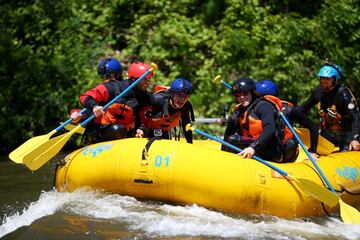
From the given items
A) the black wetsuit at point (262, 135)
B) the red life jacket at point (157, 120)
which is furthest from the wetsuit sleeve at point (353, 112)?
the red life jacket at point (157, 120)

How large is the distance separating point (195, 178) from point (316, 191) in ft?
4.00

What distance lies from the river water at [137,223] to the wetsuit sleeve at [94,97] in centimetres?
103

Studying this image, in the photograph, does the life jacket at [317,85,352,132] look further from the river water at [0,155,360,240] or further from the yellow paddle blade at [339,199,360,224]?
the yellow paddle blade at [339,199,360,224]

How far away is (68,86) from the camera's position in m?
11.4

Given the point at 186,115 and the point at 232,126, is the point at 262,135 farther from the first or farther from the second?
the point at 186,115

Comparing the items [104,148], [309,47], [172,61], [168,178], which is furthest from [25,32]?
[168,178]

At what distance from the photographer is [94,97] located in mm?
6613

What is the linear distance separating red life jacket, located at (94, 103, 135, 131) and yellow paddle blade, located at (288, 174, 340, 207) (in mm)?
2074

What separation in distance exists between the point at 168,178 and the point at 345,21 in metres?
7.31

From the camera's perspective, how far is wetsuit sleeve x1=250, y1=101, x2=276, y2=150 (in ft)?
19.3

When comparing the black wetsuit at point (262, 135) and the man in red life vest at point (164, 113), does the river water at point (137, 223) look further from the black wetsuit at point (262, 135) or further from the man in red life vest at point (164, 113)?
the man in red life vest at point (164, 113)

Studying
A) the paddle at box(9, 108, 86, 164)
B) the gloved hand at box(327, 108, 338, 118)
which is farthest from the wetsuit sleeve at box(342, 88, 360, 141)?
the paddle at box(9, 108, 86, 164)

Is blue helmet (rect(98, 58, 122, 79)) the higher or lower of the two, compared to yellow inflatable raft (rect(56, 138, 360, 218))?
higher

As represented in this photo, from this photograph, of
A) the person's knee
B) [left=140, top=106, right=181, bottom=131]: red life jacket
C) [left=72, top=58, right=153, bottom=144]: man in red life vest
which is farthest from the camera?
[left=140, top=106, right=181, bottom=131]: red life jacket
